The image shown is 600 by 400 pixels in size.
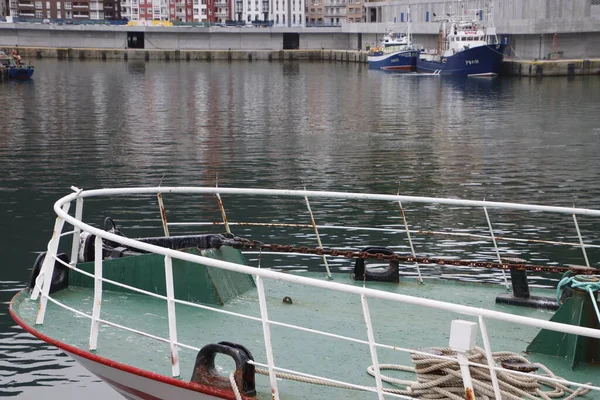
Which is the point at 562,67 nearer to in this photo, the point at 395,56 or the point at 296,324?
the point at 395,56

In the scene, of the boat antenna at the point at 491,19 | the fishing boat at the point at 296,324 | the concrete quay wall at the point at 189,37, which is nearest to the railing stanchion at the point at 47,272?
the fishing boat at the point at 296,324

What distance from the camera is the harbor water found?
2298cm

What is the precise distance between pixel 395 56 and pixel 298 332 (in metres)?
104

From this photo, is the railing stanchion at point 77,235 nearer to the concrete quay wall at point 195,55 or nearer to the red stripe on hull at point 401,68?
the red stripe on hull at point 401,68

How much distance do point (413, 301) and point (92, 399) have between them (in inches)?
283

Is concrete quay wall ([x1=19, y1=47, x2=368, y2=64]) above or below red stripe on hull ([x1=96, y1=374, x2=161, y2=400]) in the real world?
above

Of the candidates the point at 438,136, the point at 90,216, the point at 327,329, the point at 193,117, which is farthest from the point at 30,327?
the point at 193,117

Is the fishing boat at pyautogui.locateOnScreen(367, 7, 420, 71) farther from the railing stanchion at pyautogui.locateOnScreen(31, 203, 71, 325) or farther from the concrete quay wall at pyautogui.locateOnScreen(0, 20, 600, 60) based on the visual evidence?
the railing stanchion at pyautogui.locateOnScreen(31, 203, 71, 325)

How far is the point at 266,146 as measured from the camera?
4069 cm

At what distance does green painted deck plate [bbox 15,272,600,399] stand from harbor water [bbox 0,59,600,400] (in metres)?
1.90

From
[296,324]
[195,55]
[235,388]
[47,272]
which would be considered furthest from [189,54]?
[235,388]

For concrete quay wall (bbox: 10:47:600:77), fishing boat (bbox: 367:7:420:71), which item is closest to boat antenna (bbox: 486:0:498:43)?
fishing boat (bbox: 367:7:420:71)

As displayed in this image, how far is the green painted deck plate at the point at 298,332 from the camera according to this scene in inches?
339

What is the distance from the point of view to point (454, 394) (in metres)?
7.61
